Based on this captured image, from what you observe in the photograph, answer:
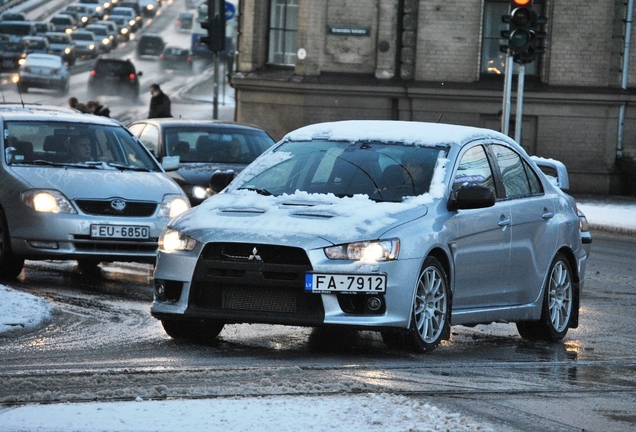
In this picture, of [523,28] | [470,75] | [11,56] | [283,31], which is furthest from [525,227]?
[11,56]

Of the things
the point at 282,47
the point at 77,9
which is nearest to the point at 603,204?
the point at 282,47

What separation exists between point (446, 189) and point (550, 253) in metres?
1.39

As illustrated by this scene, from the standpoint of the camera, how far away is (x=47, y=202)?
42.6 feet

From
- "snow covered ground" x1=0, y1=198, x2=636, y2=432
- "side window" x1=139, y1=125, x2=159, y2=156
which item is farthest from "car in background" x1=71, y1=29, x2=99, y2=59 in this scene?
"snow covered ground" x1=0, y1=198, x2=636, y2=432

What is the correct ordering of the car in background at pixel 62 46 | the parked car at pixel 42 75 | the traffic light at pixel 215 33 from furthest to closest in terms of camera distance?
the car in background at pixel 62 46 → the parked car at pixel 42 75 → the traffic light at pixel 215 33

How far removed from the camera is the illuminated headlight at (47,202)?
1298 cm

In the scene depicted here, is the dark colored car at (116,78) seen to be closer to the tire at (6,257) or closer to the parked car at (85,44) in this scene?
the parked car at (85,44)

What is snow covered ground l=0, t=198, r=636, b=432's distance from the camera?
6305mm

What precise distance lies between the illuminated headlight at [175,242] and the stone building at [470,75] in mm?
22039

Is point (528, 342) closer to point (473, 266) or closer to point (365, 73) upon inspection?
point (473, 266)

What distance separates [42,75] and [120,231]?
4798 centimetres

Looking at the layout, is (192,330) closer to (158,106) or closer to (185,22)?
(158,106)

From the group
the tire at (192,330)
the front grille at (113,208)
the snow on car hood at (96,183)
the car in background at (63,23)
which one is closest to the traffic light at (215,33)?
the snow on car hood at (96,183)

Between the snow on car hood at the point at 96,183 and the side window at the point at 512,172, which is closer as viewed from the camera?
the side window at the point at 512,172
